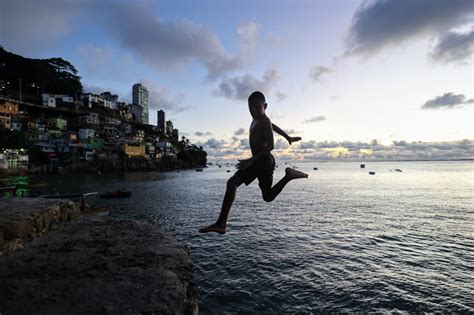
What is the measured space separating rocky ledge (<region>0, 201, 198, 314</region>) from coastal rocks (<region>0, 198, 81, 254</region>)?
1.04ft

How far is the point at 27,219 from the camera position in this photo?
9656mm

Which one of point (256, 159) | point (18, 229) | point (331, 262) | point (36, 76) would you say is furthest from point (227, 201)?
point (36, 76)

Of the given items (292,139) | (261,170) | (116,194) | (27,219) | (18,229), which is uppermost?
(292,139)

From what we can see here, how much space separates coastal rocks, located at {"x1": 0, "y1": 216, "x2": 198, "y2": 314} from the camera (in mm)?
5785

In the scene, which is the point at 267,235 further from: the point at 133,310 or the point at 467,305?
the point at 133,310

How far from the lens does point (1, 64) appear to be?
344 ft

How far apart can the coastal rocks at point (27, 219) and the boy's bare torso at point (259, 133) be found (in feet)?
31.4

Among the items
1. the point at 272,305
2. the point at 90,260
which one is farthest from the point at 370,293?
the point at 90,260

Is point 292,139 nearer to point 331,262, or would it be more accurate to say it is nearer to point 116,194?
point 331,262

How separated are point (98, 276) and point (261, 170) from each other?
627 cm

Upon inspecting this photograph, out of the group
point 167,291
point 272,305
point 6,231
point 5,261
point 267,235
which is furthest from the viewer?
point 267,235

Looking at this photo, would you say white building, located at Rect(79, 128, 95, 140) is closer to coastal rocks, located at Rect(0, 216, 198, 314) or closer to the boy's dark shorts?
coastal rocks, located at Rect(0, 216, 198, 314)

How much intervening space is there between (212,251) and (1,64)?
136536 mm

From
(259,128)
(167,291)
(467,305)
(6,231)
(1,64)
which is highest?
(1,64)
